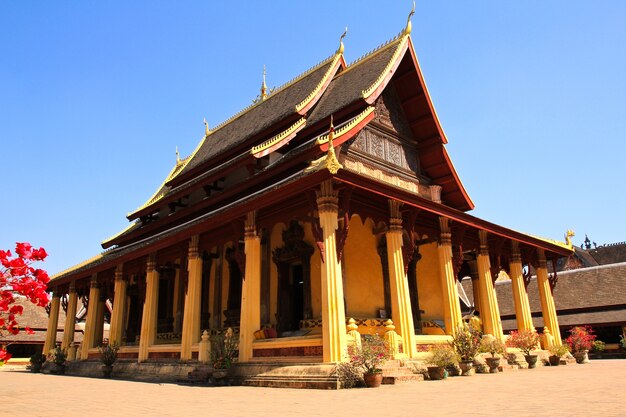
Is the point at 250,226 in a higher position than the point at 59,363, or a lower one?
higher

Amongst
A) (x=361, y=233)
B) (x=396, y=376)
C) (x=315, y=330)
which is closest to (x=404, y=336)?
(x=396, y=376)

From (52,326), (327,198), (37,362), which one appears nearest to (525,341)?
(327,198)

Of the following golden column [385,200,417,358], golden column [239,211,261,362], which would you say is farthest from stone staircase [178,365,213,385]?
golden column [385,200,417,358]

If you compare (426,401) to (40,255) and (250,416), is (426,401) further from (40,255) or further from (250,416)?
(40,255)

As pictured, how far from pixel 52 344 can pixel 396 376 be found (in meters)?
19.6

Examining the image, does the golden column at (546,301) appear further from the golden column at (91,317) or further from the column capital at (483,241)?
the golden column at (91,317)

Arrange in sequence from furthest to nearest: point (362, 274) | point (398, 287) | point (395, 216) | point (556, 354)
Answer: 1. point (556, 354)
2. point (362, 274)
3. point (395, 216)
4. point (398, 287)

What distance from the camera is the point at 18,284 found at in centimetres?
512

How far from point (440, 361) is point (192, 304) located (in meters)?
7.26

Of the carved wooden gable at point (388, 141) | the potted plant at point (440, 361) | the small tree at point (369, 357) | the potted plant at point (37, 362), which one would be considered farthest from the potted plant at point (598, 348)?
the potted plant at point (37, 362)

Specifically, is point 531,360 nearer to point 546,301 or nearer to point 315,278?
point 546,301

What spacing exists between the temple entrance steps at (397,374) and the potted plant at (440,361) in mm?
349

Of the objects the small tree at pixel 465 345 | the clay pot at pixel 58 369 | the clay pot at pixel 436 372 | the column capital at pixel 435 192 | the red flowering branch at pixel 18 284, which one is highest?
the column capital at pixel 435 192

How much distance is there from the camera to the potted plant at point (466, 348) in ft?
36.8
